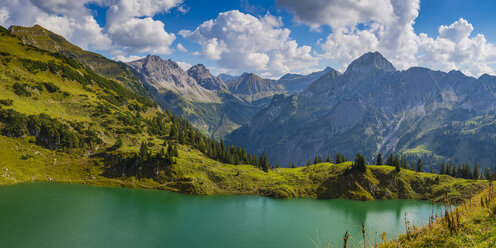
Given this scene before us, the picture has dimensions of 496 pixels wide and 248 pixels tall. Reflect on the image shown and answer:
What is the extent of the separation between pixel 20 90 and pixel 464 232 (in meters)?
169

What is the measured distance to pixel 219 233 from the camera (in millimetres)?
62188

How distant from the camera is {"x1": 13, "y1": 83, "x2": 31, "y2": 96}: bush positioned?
4890 inches

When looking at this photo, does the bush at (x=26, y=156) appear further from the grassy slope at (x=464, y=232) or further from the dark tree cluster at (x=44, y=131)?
the grassy slope at (x=464, y=232)

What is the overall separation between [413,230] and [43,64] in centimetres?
20334

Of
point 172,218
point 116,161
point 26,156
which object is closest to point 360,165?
point 172,218

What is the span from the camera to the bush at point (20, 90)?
4890 inches

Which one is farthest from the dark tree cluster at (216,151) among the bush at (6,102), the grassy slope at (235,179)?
the bush at (6,102)

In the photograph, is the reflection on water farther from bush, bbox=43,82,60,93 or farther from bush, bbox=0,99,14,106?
bush, bbox=43,82,60,93

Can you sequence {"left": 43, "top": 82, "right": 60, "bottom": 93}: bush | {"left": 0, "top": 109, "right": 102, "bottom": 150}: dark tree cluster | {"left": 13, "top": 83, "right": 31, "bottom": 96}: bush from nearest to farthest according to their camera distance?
{"left": 0, "top": 109, "right": 102, "bottom": 150}: dark tree cluster, {"left": 13, "top": 83, "right": 31, "bottom": 96}: bush, {"left": 43, "top": 82, "right": 60, "bottom": 93}: bush

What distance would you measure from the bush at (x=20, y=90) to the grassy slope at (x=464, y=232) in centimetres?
16496

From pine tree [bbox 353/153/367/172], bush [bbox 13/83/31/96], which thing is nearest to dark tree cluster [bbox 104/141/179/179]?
bush [bbox 13/83/31/96]

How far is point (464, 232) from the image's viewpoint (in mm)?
10352

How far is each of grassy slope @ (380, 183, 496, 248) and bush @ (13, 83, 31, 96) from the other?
16496cm

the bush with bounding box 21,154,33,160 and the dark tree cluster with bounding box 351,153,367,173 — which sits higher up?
the dark tree cluster with bounding box 351,153,367,173
